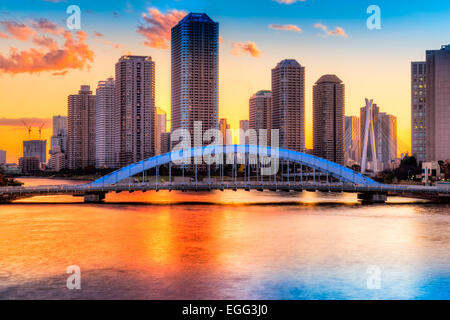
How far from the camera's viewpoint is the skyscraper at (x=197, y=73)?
191 m

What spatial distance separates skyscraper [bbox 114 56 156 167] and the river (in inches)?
5837

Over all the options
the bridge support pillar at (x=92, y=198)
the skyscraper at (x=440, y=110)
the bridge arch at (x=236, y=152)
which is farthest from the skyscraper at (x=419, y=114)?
the bridge support pillar at (x=92, y=198)

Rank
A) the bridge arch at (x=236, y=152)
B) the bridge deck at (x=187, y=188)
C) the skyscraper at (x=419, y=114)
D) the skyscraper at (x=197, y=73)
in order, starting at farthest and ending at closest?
the skyscraper at (x=197, y=73), the skyscraper at (x=419, y=114), the bridge arch at (x=236, y=152), the bridge deck at (x=187, y=188)

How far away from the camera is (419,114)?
128 m

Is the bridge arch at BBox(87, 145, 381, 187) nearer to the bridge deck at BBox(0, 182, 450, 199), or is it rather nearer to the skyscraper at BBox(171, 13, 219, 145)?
the bridge deck at BBox(0, 182, 450, 199)

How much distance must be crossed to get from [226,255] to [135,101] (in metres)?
172

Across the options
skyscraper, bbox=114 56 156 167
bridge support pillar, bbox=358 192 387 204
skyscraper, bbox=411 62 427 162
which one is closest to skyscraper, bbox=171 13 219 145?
skyscraper, bbox=114 56 156 167

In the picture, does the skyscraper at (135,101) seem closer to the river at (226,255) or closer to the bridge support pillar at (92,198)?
the bridge support pillar at (92,198)

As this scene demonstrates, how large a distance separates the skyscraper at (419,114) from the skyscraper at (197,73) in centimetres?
8226

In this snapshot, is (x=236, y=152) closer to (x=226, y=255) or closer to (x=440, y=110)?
(x=226, y=255)

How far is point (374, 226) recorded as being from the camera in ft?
131

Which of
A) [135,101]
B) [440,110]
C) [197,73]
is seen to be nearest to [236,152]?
[440,110]

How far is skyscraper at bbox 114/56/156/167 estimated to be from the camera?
192 meters
